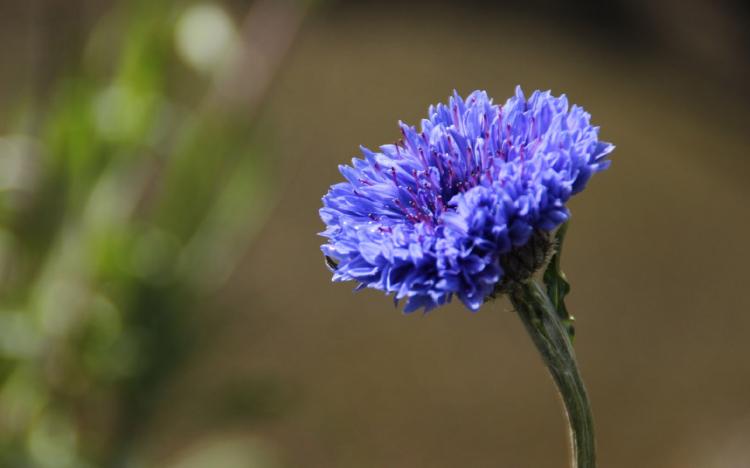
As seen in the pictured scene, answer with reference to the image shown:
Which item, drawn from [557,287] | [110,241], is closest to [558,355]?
[557,287]

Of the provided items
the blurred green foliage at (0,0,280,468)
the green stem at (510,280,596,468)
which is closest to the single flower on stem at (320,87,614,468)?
the green stem at (510,280,596,468)

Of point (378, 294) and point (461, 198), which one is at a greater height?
point (378, 294)

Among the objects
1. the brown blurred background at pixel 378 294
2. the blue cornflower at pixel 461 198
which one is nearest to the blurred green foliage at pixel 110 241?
the brown blurred background at pixel 378 294

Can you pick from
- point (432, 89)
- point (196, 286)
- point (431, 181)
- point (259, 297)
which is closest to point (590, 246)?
point (432, 89)

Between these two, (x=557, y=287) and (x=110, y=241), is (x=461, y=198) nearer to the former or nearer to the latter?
(x=557, y=287)

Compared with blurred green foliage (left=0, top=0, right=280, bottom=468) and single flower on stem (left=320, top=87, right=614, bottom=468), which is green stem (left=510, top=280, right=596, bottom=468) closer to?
single flower on stem (left=320, top=87, right=614, bottom=468)

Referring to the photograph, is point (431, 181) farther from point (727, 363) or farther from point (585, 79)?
point (585, 79)
